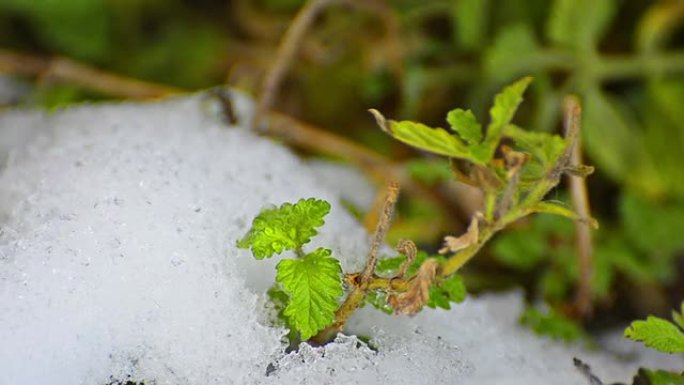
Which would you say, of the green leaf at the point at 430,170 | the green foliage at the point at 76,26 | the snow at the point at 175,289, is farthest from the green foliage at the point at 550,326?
the green foliage at the point at 76,26

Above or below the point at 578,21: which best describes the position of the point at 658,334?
below

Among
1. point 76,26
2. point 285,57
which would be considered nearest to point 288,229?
point 285,57

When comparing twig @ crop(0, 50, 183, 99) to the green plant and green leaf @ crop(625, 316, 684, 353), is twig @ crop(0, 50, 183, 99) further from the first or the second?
green leaf @ crop(625, 316, 684, 353)

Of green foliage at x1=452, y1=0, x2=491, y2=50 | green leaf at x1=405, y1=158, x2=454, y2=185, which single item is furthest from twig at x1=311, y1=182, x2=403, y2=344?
green foliage at x1=452, y1=0, x2=491, y2=50

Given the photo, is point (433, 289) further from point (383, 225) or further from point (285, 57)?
point (285, 57)

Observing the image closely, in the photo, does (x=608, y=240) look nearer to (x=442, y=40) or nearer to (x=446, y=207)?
(x=446, y=207)
